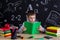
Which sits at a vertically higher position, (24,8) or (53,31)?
(24,8)

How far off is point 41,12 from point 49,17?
0.21 metres

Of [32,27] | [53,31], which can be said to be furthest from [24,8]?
[53,31]

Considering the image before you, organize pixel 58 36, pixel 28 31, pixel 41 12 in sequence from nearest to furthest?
pixel 58 36, pixel 28 31, pixel 41 12

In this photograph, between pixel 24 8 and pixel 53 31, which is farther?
pixel 24 8

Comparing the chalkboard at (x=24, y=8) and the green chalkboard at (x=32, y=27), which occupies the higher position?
the chalkboard at (x=24, y=8)

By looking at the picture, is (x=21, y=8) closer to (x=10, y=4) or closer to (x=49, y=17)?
(x=10, y=4)

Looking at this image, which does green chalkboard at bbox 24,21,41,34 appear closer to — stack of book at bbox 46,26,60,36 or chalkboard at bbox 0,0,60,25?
stack of book at bbox 46,26,60,36

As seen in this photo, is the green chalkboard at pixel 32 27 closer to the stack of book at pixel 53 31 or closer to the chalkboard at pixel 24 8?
the stack of book at pixel 53 31

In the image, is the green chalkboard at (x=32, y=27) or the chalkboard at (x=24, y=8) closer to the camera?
the green chalkboard at (x=32, y=27)

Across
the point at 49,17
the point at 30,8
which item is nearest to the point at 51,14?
the point at 49,17

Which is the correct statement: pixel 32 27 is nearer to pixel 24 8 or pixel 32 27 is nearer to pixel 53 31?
pixel 53 31

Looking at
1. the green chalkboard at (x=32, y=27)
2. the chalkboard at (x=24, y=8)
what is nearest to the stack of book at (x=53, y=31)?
the green chalkboard at (x=32, y=27)

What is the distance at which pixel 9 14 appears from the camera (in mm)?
3418

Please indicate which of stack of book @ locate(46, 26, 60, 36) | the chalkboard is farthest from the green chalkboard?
the chalkboard
